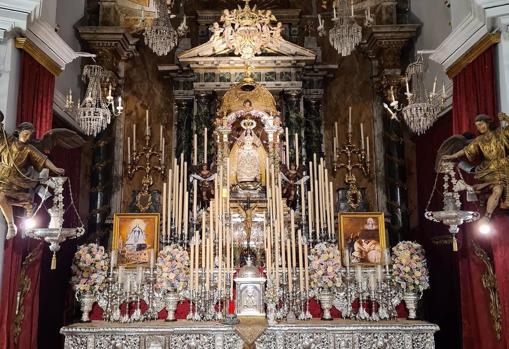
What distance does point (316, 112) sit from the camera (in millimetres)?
9070

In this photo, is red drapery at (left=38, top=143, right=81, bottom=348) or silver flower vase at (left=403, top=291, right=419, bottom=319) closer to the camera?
silver flower vase at (left=403, top=291, right=419, bottom=319)

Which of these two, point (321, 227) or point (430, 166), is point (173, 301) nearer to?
point (321, 227)

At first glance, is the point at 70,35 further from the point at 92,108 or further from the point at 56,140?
the point at 56,140

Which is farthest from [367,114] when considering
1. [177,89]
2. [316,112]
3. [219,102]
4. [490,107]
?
[490,107]

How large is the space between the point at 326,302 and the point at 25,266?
3268 millimetres

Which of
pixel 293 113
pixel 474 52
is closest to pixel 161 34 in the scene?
pixel 293 113

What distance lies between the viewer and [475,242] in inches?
211

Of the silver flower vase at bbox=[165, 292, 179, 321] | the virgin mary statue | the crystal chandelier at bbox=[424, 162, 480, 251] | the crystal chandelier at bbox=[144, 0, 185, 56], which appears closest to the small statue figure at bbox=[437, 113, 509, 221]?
the crystal chandelier at bbox=[424, 162, 480, 251]

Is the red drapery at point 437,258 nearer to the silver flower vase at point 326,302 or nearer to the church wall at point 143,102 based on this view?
the silver flower vase at point 326,302

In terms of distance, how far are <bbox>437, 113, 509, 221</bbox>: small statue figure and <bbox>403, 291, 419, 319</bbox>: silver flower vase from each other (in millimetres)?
1685

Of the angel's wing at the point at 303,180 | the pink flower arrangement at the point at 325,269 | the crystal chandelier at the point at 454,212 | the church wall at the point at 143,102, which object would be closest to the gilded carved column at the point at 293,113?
the angel's wing at the point at 303,180

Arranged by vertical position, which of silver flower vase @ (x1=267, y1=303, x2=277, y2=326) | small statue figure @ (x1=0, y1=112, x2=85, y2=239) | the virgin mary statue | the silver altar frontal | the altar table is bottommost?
the altar table

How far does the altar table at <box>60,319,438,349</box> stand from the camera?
5629mm

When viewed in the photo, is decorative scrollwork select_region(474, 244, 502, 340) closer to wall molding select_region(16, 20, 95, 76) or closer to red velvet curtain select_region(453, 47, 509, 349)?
red velvet curtain select_region(453, 47, 509, 349)
